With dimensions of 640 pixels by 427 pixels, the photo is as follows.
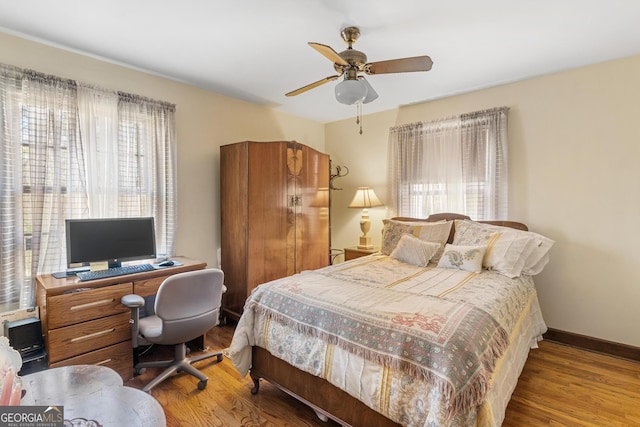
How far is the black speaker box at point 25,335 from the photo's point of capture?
1.98m

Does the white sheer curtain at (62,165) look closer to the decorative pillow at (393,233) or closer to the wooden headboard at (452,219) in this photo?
the decorative pillow at (393,233)

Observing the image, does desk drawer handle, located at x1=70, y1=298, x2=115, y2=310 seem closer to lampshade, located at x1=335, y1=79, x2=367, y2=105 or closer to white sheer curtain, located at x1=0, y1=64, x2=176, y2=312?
white sheer curtain, located at x1=0, y1=64, x2=176, y2=312

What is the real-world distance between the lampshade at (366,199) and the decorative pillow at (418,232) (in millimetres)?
541

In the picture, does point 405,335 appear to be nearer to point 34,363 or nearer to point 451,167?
point 34,363

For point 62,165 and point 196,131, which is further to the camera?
→ point 196,131

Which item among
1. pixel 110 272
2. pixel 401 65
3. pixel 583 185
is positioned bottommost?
pixel 110 272

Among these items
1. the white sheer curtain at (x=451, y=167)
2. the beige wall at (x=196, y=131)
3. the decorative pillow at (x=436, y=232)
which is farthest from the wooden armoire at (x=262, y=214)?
the decorative pillow at (x=436, y=232)

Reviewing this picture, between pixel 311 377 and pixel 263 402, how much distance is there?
51cm

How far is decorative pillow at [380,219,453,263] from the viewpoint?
304 cm

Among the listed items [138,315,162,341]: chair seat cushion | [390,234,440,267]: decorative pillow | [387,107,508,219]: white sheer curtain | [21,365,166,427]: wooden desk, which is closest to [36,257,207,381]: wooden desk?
[138,315,162,341]: chair seat cushion

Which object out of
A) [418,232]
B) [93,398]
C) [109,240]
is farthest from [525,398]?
[109,240]

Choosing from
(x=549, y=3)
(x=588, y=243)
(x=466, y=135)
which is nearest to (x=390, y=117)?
(x=466, y=135)

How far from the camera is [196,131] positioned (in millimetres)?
3248

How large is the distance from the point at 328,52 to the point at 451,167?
7.31ft
